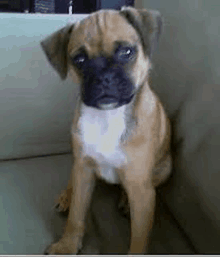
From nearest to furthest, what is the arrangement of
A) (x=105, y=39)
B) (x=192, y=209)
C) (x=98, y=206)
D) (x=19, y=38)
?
(x=105, y=39) < (x=192, y=209) < (x=98, y=206) < (x=19, y=38)

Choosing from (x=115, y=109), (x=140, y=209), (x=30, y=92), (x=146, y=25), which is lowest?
(x=140, y=209)

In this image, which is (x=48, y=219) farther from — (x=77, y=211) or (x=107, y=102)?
(x=107, y=102)

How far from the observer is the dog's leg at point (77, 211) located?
33.0 inches

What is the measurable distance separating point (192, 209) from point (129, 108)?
0.35 meters

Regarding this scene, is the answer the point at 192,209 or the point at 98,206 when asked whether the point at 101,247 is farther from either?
the point at 192,209

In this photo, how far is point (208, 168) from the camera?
74cm

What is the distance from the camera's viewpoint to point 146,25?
0.75 metres

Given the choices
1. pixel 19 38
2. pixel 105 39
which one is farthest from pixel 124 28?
pixel 19 38

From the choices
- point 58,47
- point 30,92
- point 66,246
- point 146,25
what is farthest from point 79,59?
point 66,246

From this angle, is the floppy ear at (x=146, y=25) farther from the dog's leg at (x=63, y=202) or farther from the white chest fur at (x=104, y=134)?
the dog's leg at (x=63, y=202)

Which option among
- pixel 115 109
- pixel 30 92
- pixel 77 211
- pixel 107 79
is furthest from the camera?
pixel 30 92

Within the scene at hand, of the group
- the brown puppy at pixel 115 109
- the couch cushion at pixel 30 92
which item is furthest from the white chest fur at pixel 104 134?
the couch cushion at pixel 30 92

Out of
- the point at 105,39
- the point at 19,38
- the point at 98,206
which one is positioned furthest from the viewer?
the point at 19,38

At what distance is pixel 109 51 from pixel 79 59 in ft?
0.32
